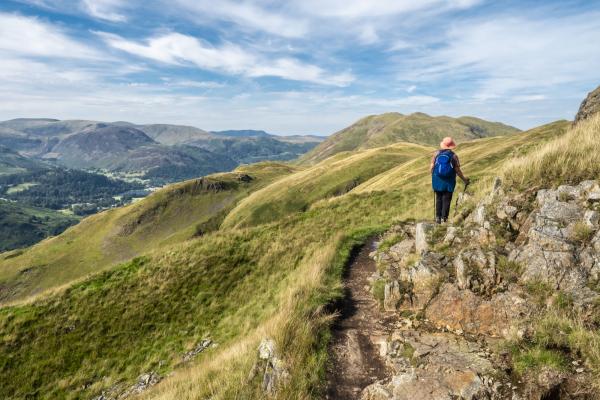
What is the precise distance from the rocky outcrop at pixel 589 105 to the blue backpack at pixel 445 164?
16978 millimetres

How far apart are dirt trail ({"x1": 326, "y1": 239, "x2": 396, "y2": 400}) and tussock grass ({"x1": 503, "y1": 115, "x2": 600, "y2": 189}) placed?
6829mm

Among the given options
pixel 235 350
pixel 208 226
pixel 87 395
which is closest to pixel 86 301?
pixel 87 395

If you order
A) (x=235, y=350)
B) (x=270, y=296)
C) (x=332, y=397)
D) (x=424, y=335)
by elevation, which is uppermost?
(x=424, y=335)

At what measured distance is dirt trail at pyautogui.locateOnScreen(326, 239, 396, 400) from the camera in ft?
26.9

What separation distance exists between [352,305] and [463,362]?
480 cm

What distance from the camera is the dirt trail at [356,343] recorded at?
26.9ft

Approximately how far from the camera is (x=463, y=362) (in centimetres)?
789

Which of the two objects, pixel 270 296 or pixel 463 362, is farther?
pixel 270 296

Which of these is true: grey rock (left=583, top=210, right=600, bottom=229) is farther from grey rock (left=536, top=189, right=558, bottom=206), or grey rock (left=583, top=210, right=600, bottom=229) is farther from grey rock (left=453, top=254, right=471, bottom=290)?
grey rock (left=453, top=254, right=471, bottom=290)

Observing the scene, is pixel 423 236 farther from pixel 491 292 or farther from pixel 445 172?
pixel 491 292

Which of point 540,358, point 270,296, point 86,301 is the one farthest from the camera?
point 86,301

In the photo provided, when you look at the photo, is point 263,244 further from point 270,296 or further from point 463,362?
point 463,362

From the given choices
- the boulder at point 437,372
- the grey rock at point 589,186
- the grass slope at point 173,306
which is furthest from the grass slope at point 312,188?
the boulder at point 437,372

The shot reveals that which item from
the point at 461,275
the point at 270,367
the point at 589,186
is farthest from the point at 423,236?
the point at 270,367
